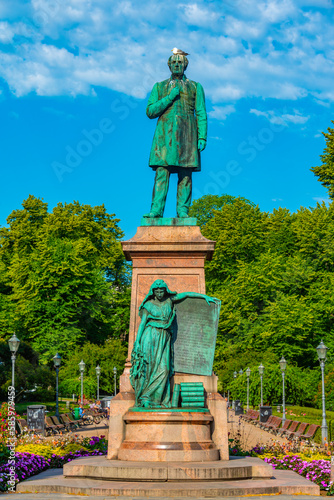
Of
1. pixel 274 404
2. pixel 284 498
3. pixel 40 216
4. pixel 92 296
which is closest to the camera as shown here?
pixel 284 498

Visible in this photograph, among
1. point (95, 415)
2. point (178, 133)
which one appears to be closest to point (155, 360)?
point (178, 133)

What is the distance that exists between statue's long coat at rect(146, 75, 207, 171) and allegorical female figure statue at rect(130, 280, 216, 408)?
9.73ft

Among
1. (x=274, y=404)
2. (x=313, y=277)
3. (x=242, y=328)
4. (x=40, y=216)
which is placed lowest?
(x=274, y=404)

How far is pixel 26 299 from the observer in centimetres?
4394

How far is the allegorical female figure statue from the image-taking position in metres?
10.8

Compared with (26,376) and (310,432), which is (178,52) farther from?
(26,376)

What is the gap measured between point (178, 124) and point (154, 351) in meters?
4.66

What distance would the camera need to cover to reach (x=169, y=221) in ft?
41.1

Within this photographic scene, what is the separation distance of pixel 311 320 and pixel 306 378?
11.2 feet

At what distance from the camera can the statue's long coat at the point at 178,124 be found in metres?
12.9

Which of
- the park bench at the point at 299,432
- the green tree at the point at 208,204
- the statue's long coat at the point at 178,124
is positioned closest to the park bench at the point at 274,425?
the park bench at the point at 299,432

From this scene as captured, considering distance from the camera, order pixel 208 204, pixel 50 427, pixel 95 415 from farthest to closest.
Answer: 1. pixel 208 204
2. pixel 95 415
3. pixel 50 427

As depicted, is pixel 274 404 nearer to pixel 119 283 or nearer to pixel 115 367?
pixel 115 367

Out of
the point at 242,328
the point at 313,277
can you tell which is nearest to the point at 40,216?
the point at 242,328
